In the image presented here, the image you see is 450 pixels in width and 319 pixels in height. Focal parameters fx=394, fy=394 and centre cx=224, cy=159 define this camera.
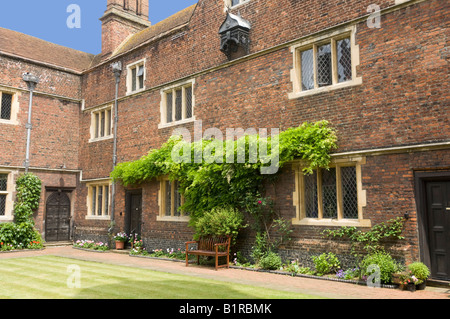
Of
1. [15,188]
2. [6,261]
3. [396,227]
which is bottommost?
[6,261]

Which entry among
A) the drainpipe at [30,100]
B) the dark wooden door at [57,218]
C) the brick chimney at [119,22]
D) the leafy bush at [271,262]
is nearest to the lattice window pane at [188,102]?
the leafy bush at [271,262]

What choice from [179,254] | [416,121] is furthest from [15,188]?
[416,121]

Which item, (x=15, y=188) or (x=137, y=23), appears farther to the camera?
(x=137, y=23)

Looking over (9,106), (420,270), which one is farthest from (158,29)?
(420,270)

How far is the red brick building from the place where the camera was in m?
7.71

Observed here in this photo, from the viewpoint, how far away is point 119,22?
1872 centimetres

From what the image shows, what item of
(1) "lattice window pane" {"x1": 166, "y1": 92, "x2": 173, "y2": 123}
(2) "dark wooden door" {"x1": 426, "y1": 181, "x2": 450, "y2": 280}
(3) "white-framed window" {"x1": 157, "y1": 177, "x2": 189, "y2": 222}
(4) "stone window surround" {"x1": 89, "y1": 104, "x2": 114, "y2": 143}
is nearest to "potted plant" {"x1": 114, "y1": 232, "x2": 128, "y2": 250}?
(3) "white-framed window" {"x1": 157, "y1": 177, "x2": 189, "y2": 222}

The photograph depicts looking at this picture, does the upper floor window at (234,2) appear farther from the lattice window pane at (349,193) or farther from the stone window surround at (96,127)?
the stone window surround at (96,127)

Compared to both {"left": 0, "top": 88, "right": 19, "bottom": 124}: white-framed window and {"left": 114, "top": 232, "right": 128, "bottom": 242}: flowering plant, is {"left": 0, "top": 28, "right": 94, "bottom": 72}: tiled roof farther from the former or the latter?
{"left": 114, "top": 232, "right": 128, "bottom": 242}: flowering plant

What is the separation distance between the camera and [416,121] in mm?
7746

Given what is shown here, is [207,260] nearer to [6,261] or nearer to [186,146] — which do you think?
[186,146]

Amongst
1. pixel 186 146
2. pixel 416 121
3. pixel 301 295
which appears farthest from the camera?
pixel 186 146

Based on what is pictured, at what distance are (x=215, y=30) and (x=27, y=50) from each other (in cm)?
956

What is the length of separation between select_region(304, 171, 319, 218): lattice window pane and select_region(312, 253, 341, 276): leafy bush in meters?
1.04
